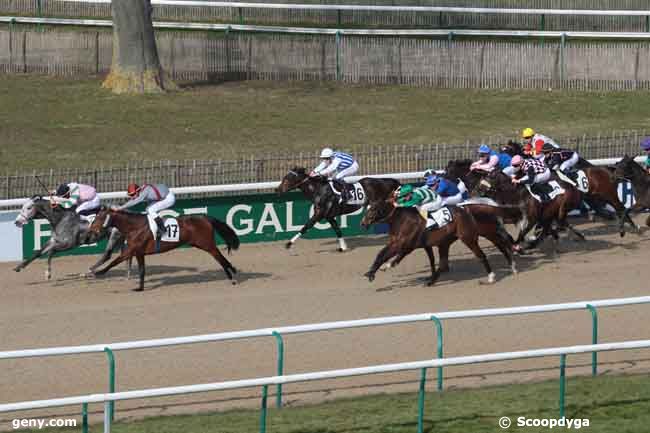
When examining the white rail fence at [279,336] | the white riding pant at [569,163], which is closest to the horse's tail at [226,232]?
the white riding pant at [569,163]

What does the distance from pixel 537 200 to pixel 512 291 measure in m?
2.09

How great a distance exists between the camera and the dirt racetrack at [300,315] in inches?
492

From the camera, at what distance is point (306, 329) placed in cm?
1151

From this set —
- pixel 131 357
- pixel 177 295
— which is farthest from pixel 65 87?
pixel 131 357

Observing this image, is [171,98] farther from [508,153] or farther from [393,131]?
[508,153]

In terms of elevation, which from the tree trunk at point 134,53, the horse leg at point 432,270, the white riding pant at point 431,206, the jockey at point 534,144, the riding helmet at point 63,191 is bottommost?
the horse leg at point 432,270

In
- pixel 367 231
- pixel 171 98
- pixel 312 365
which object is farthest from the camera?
pixel 171 98

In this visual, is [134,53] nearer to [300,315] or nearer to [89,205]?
[89,205]

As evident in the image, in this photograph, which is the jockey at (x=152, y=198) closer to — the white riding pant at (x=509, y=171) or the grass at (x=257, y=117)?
the white riding pant at (x=509, y=171)

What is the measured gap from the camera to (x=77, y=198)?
1845cm

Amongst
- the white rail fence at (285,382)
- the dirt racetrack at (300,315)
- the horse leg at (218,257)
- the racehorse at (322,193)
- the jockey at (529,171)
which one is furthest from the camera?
the racehorse at (322,193)

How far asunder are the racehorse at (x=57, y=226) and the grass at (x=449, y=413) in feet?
21.4

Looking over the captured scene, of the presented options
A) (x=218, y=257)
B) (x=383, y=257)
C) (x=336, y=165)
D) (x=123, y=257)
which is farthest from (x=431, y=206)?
(x=123, y=257)

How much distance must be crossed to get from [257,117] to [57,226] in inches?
434
